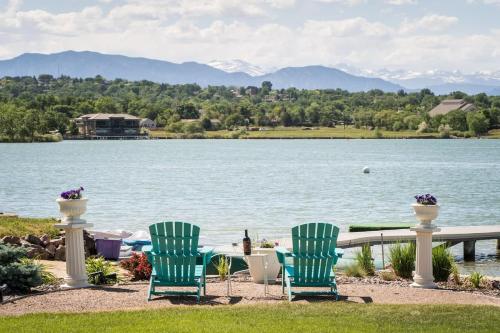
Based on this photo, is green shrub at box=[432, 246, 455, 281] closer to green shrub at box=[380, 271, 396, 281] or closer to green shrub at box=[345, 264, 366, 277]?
green shrub at box=[380, 271, 396, 281]

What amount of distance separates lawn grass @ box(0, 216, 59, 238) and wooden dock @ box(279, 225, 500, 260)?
17.4 feet

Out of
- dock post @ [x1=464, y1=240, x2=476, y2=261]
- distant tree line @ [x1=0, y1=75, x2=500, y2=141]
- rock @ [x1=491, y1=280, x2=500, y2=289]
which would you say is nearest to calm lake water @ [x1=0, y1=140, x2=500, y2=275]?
dock post @ [x1=464, y1=240, x2=476, y2=261]

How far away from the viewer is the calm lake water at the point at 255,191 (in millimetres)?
34688

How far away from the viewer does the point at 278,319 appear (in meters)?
8.50

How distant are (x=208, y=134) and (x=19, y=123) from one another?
4118 cm

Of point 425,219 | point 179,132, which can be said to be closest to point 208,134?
point 179,132

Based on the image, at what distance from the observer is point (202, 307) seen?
9.41 m

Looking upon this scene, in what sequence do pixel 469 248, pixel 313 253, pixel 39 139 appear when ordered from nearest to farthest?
pixel 313 253, pixel 469 248, pixel 39 139

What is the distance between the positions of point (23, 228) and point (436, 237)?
33.3 ft

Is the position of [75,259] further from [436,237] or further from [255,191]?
[255,191]

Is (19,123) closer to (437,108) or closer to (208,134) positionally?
(208,134)

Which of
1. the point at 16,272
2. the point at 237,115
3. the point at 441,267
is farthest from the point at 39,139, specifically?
the point at 441,267

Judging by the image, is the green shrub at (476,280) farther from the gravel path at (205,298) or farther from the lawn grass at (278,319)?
the lawn grass at (278,319)

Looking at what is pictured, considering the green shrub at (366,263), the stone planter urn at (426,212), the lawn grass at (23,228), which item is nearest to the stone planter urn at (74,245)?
the green shrub at (366,263)
